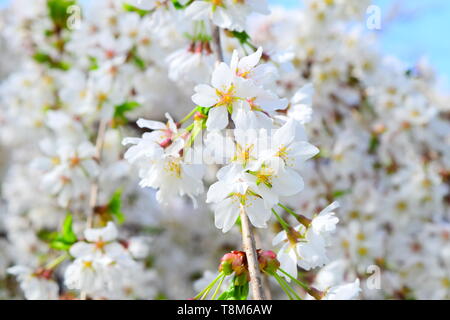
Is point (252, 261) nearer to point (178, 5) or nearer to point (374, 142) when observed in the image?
point (178, 5)

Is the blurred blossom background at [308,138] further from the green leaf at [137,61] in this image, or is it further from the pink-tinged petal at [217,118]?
the pink-tinged petal at [217,118]

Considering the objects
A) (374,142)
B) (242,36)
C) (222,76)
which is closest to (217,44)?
(242,36)

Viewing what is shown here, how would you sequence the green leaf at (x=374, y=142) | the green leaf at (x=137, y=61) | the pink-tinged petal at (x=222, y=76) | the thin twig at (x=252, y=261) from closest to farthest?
the thin twig at (x=252, y=261) → the pink-tinged petal at (x=222, y=76) → the green leaf at (x=137, y=61) → the green leaf at (x=374, y=142)

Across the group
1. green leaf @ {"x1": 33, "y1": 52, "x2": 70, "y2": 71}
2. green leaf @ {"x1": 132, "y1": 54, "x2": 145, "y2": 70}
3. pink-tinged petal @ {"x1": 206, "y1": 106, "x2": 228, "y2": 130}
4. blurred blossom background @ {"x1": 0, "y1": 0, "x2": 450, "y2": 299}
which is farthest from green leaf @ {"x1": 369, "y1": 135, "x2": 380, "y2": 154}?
pink-tinged petal @ {"x1": 206, "y1": 106, "x2": 228, "y2": 130}

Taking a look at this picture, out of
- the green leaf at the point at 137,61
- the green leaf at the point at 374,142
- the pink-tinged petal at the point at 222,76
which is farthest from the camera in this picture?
the green leaf at the point at 374,142

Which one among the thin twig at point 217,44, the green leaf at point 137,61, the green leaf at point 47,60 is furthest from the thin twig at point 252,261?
the green leaf at point 47,60

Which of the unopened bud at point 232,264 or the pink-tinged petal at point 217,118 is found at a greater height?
the pink-tinged petal at point 217,118

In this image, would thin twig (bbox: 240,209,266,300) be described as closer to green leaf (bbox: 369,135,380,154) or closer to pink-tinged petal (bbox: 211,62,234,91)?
pink-tinged petal (bbox: 211,62,234,91)

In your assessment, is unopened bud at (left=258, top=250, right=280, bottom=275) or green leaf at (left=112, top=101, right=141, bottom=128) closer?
unopened bud at (left=258, top=250, right=280, bottom=275)

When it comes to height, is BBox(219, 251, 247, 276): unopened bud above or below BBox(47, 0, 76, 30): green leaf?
below

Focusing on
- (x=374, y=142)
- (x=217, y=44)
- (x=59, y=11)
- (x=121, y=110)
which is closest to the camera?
(x=217, y=44)
